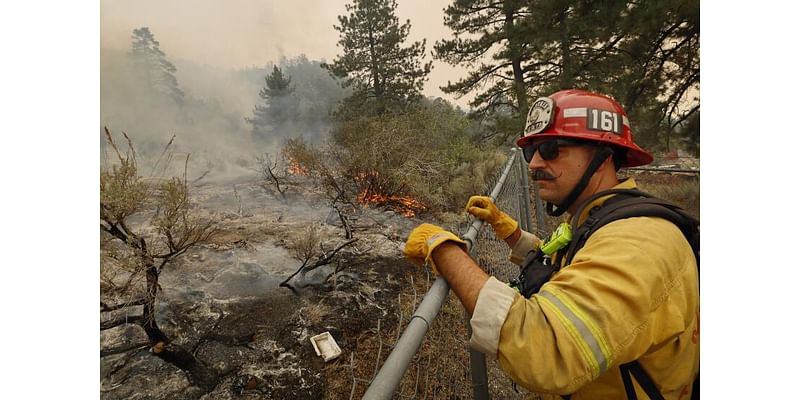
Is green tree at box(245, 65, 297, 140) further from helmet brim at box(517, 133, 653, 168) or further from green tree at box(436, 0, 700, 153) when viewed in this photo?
helmet brim at box(517, 133, 653, 168)

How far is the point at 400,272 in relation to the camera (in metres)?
5.52

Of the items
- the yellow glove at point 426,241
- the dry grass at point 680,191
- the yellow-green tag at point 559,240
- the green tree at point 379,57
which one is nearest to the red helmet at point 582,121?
the yellow-green tag at point 559,240

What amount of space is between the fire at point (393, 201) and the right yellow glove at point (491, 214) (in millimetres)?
6590

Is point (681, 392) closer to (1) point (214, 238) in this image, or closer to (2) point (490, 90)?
(1) point (214, 238)

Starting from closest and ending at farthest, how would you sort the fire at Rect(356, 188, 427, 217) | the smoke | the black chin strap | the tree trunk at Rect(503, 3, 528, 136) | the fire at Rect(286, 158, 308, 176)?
the black chin strap, the fire at Rect(356, 188, 427, 217), the fire at Rect(286, 158, 308, 176), the tree trunk at Rect(503, 3, 528, 136), the smoke

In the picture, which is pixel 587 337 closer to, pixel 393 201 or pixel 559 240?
pixel 559 240

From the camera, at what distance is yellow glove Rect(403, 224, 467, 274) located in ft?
4.20

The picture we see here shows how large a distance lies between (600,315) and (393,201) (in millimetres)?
8559

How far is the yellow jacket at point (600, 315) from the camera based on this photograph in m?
0.87

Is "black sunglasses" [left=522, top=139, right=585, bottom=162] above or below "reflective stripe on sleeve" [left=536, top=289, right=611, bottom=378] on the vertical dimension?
above

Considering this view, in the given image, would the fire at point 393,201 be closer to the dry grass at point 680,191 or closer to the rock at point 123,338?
the dry grass at point 680,191

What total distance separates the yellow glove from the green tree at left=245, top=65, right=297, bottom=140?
31389 millimetres

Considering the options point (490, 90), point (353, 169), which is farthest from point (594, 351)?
point (490, 90)

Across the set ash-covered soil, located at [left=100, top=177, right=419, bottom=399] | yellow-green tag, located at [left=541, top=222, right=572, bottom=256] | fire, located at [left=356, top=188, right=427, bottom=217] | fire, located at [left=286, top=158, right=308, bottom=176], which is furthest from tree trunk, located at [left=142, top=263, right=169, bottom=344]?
fire, located at [left=286, top=158, right=308, bottom=176]
